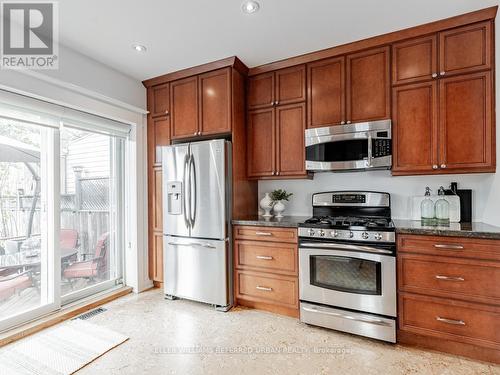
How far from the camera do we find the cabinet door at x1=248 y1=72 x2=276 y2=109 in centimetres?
297

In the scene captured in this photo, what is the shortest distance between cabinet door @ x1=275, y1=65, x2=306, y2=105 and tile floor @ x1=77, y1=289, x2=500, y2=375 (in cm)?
226

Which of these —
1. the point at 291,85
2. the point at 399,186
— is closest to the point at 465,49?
the point at 399,186

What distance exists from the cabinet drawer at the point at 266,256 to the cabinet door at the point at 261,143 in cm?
80

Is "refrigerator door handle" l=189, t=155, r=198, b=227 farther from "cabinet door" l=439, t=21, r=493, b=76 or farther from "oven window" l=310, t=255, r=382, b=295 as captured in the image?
"cabinet door" l=439, t=21, r=493, b=76

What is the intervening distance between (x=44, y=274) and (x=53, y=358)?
916 mm

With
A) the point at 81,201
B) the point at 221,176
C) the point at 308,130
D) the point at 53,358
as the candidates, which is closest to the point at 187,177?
the point at 221,176

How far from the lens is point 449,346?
2.02 meters

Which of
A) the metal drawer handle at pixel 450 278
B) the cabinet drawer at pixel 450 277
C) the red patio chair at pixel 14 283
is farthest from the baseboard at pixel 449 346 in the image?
the red patio chair at pixel 14 283

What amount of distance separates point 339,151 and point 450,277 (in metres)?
1.35

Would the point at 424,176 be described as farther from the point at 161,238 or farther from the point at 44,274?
the point at 44,274

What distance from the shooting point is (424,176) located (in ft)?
8.40

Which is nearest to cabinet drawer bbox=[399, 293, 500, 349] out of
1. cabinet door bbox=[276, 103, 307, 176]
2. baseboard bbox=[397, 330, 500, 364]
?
baseboard bbox=[397, 330, 500, 364]

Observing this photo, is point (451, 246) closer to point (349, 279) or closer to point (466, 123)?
point (349, 279)

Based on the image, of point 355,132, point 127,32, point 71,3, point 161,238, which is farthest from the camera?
point 161,238
